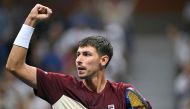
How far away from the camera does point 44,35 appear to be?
1383 centimetres

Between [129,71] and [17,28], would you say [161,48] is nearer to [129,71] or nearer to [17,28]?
[129,71]

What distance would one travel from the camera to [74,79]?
725cm

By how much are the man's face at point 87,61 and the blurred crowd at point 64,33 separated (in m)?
4.46

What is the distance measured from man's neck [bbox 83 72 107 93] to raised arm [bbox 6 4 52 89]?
57 cm

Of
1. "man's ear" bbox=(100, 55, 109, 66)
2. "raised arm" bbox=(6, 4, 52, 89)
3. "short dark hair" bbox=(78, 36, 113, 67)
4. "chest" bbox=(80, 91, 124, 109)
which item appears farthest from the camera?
"man's ear" bbox=(100, 55, 109, 66)

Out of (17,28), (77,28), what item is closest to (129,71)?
(77,28)

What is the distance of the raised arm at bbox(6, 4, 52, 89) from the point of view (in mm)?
6793

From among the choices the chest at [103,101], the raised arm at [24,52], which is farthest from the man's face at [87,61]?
the raised arm at [24,52]

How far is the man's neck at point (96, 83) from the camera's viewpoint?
727cm

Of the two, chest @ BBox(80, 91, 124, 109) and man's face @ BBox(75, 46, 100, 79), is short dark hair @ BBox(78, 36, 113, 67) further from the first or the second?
chest @ BBox(80, 91, 124, 109)

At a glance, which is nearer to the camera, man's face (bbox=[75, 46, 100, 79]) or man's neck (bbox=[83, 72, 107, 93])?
man's face (bbox=[75, 46, 100, 79])

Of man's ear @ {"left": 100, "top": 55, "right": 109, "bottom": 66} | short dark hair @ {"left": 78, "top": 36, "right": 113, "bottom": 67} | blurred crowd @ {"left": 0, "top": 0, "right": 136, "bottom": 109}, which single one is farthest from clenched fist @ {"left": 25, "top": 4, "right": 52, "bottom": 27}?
Result: blurred crowd @ {"left": 0, "top": 0, "right": 136, "bottom": 109}

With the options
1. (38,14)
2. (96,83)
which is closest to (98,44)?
(96,83)

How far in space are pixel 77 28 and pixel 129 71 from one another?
1.49m
